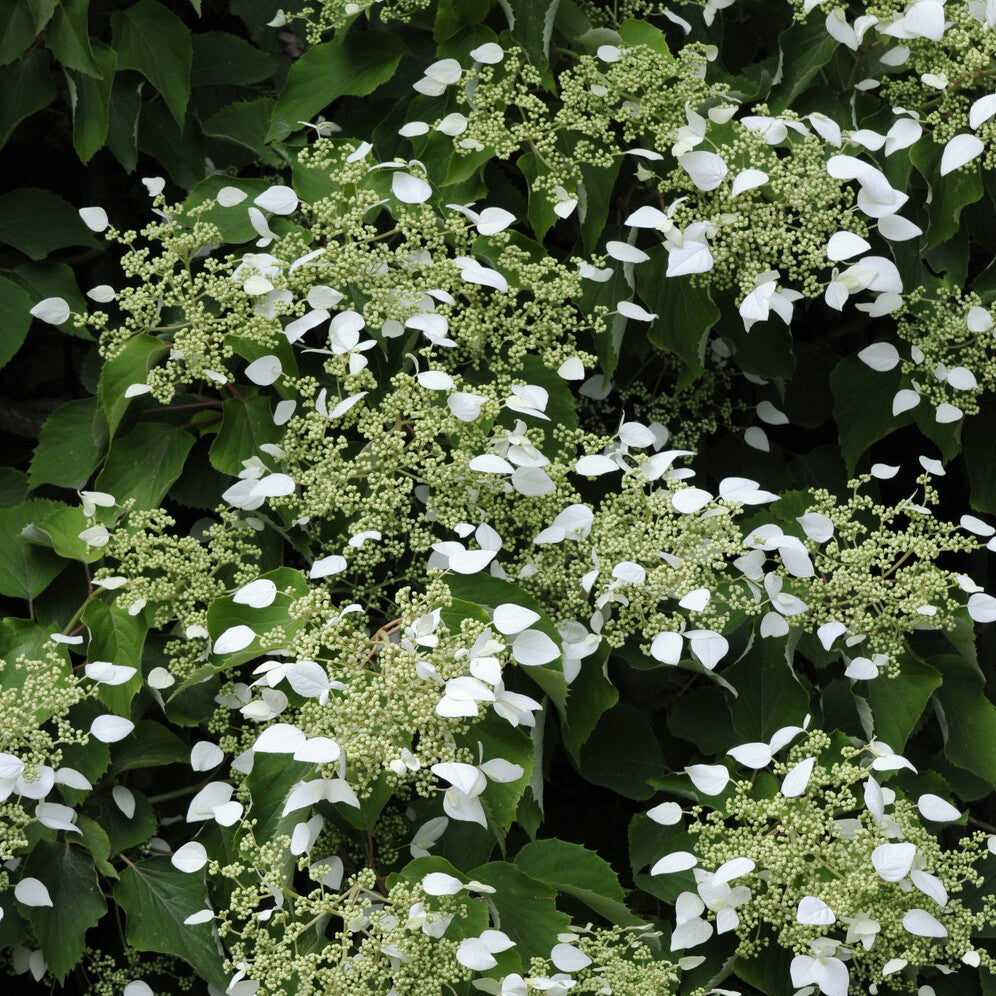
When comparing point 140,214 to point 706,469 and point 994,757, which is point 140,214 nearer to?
point 706,469

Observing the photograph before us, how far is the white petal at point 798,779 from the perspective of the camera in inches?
56.9

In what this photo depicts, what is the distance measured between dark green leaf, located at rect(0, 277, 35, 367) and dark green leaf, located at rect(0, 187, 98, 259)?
108 millimetres

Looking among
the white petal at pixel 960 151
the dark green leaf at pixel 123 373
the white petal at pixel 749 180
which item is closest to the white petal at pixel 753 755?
the white petal at pixel 749 180

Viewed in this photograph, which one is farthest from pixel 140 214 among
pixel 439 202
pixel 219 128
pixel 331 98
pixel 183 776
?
pixel 183 776

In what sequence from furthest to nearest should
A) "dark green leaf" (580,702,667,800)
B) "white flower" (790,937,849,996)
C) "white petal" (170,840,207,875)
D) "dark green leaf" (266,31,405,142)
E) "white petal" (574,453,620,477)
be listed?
1. "dark green leaf" (266,31,405,142)
2. "dark green leaf" (580,702,667,800)
3. "white petal" (574,453,620,477)
4. "white petal" (170,840,207,875)
5. "white flower" (790,937,849,996)

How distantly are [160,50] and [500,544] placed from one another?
107 cm

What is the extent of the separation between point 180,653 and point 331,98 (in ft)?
3.09

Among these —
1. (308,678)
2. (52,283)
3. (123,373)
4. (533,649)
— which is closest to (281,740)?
(308,678)

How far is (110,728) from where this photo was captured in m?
1.54

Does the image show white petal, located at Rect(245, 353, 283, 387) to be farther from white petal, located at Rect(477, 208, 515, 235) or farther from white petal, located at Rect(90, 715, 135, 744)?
white petal, located at Rect(90, 715, 135, 744)

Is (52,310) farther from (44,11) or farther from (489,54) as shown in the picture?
(489,54)

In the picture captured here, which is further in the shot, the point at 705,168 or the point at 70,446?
the point at 70,446

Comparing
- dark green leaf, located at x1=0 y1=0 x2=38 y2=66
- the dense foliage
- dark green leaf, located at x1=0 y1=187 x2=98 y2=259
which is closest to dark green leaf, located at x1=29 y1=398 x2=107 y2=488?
the dense foliage

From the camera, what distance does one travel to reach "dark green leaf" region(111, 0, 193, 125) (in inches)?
77.5
